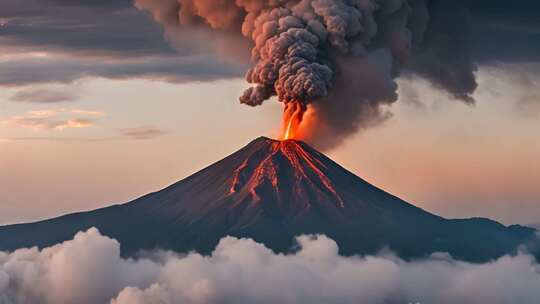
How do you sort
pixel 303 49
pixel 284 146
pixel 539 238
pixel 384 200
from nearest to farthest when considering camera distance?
pixel 303 49 → pixel 284 146 → pixel 384 200 → pixel 539 238

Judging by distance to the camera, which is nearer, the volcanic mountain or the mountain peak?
the mountain peak

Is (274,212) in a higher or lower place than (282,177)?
lower

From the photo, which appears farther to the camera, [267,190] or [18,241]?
[18,241]

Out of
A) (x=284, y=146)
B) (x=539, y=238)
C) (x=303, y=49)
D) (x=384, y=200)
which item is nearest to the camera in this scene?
(x=303, y=49)

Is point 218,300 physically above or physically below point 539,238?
below

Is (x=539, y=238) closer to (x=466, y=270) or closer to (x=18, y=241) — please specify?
(x=466, y=270)

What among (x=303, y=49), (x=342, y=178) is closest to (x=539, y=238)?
(x=342, y=178)

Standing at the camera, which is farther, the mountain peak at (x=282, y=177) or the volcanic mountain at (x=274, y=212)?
the volcanic mountain at (x=274, y=212)
